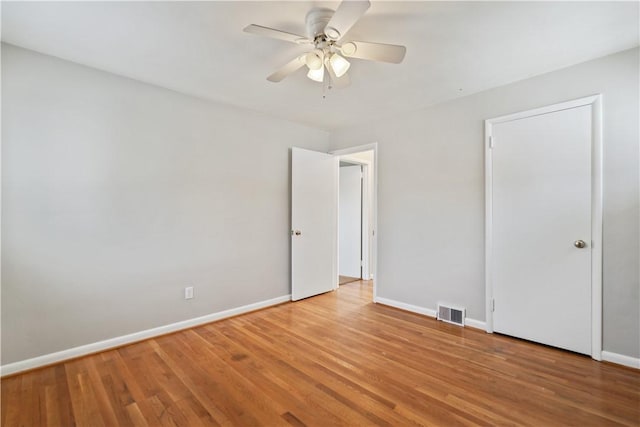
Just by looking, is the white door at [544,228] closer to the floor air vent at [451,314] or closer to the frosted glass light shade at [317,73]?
the floor air vent at [451,314]

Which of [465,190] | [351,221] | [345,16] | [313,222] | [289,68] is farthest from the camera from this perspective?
[351,221]

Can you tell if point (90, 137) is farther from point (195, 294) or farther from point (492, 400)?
point (492, 400)

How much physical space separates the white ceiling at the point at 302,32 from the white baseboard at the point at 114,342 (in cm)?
235

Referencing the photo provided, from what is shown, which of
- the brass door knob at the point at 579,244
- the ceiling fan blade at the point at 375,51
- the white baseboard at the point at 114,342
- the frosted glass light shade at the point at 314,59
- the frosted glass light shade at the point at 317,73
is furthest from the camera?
the brass door knob at the point at 579,244

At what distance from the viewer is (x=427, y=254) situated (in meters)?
3.32

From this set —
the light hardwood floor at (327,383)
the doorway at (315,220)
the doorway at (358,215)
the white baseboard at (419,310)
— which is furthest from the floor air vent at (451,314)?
the doorway at (358,215)

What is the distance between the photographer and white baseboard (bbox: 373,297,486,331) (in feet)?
9.62

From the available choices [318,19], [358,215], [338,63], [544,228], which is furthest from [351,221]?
[318,19]

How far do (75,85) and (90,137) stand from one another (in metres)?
0.42

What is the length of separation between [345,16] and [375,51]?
35 cm

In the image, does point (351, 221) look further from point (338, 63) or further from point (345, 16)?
point (345, 16)

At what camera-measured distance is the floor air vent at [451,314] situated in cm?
303

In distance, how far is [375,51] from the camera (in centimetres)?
175

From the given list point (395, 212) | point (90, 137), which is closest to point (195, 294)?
point (90, 137)
